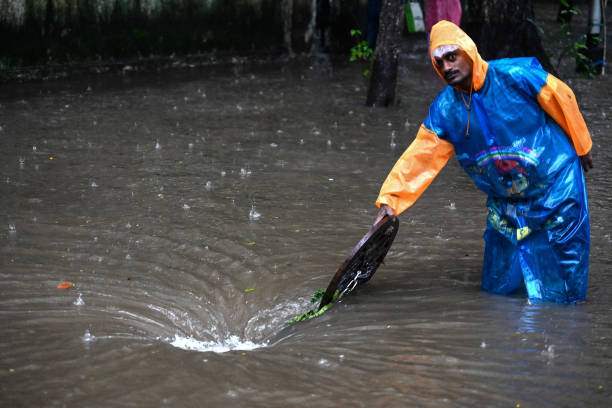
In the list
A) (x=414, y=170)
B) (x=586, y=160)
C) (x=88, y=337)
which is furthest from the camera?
(x=414, y=170)

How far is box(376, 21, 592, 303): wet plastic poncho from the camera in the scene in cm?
401

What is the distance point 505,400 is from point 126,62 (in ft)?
33.6

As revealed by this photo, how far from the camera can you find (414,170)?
14.3ft

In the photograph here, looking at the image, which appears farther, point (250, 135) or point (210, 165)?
point (250, 135)

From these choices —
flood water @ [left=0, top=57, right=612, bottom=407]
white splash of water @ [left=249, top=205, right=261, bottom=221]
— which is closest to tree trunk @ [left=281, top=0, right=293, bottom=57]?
flood water @ [left=0, top=57, right=612, bottom=407]

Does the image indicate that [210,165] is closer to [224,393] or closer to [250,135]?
[250,135]

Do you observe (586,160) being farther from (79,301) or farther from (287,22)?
(287,22)

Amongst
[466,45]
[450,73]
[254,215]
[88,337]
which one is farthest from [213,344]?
[254,215]

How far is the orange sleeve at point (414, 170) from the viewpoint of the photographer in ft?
14.2

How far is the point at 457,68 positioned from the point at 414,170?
0.64m

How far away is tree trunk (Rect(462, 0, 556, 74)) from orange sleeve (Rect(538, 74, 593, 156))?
7451mm

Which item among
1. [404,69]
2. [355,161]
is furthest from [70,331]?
[404,69]

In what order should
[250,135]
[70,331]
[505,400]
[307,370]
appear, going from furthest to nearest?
[250,135]
[70,331]
[307,370]
[505,400]

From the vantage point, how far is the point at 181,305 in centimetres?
446
